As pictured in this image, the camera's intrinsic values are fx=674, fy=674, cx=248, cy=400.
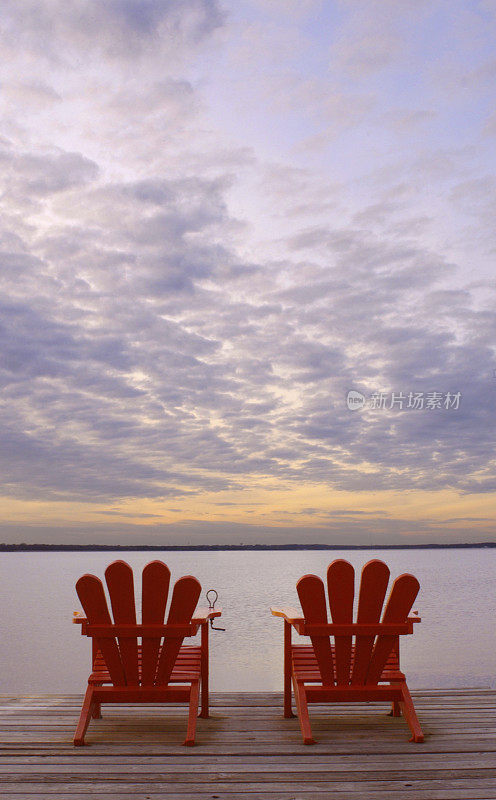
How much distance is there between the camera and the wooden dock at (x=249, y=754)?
3.28 m

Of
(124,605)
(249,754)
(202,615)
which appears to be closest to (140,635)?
(124,605)

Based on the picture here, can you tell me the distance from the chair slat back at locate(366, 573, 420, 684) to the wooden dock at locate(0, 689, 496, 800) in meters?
0.39

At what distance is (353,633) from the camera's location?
416 cm

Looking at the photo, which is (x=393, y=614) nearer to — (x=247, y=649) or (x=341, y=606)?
(x=341, y=606)

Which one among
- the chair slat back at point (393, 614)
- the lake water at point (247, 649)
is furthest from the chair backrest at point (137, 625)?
the lake water at point (247, 649)

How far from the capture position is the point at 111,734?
167 inches

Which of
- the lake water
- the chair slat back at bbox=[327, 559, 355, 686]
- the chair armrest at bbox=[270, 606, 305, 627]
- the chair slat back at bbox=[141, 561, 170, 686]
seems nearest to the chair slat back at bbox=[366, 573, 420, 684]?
the chair slat back at bbox=[327, 559, 355, 686]

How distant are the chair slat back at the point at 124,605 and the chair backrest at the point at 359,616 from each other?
1065 mm

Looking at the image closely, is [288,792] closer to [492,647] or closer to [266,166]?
[266,166]

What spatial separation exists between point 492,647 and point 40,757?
17.9 m

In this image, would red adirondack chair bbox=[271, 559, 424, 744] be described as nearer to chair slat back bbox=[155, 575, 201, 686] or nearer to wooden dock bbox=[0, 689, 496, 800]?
wooden dock bbox=[0, 689, 496, 800]

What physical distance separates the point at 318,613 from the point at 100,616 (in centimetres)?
135

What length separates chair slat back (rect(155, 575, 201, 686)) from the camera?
13.6ft

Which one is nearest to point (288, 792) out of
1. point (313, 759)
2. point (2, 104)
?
point (313, 759)
